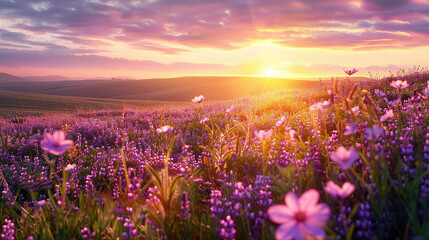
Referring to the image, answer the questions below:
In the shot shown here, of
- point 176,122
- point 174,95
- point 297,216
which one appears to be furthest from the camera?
point 174,95

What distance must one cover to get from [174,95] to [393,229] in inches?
2782

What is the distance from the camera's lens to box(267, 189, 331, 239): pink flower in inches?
47.6

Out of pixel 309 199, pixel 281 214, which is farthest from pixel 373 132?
pixel 281 214

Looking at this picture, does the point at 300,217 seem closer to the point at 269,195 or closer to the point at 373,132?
the point at 373,132

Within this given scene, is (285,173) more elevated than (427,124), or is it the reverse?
(427,124)

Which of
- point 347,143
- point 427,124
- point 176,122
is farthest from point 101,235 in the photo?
point 176,122

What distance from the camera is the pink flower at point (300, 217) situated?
1.21 metres

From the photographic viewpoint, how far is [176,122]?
911 cm

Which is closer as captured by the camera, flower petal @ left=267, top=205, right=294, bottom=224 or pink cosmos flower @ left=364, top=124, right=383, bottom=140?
flower petal @ left=267, top=205, right=294, bottom=224

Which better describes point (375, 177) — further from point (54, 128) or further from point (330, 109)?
point (54, 128)

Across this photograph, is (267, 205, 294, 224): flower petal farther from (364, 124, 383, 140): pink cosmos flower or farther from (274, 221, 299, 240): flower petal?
(364, 124, 383, 140): pink cosmos flower

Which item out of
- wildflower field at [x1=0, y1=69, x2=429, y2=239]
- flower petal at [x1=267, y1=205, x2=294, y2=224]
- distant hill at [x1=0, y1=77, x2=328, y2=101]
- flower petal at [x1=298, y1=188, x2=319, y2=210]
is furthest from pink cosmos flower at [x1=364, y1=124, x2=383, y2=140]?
distant hill at [x1=0, y1=77, x2=328, y2=101]

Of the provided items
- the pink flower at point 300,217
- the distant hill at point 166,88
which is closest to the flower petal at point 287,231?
the pink flower at point 300,217

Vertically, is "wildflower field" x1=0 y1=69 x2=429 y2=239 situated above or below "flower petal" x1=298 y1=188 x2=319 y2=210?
below
